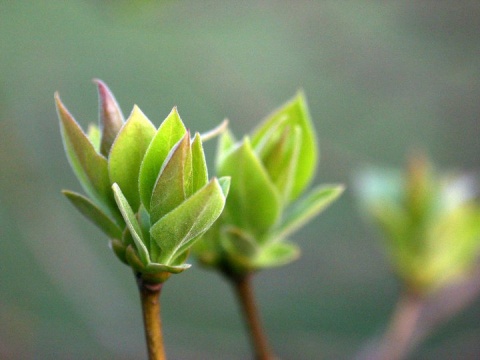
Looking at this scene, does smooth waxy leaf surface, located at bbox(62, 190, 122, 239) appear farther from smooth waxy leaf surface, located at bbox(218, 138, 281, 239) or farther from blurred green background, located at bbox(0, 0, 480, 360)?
blurred green background, located at bbox(0, 0, 480, 360)

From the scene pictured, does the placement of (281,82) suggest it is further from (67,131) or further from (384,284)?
(67,131)

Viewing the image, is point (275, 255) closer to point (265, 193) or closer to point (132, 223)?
point (265, 193)

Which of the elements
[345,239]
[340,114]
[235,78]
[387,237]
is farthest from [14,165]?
[340,114]

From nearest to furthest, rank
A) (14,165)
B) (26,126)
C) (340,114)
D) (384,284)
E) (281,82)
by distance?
(14,165), (26,126), (384,284), (340,114), (281,82)

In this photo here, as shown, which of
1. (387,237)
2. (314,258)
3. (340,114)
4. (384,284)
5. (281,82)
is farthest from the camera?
(281,82)

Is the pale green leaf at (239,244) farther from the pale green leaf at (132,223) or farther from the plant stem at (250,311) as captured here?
the pale green leaf at (132,223)

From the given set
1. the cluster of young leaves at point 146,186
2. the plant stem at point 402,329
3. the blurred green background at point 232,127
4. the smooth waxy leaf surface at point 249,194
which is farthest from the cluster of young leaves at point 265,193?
the blurred green background at point 232,127

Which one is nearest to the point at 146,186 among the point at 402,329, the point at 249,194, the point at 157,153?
the point at 157,153
